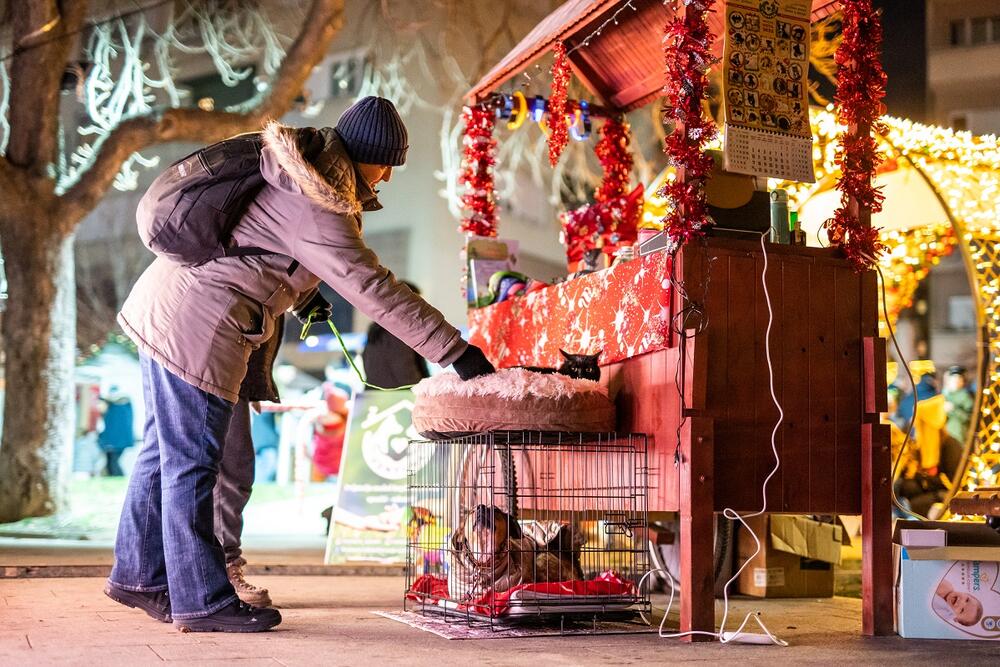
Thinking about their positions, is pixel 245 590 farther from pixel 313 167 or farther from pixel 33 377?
pixel 33 377

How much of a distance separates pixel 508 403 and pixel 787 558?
7.51 ft

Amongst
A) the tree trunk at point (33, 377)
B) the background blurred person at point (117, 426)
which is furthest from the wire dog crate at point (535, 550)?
the background blurred person at point (117, 426)

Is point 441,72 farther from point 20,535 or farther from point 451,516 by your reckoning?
point 451,516

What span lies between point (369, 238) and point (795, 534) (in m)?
14.9

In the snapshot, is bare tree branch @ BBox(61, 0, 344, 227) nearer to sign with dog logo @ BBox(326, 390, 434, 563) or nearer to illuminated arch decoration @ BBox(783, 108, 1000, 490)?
sign with dog logo @ BBox(326, 390, 434, 563)

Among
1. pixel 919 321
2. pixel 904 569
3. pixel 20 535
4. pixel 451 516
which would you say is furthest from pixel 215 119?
pixel 919 321

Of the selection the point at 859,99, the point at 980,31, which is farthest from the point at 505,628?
the point at 980,31

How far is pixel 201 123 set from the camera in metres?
9.35

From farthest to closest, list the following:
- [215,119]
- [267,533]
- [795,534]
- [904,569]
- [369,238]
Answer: [369,238] → [267,533] → [215,119] → [795,534] → [904,569]

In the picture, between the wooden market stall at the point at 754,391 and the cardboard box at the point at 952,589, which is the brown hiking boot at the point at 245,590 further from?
the cardboard box at the point at 952,589

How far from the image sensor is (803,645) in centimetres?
352

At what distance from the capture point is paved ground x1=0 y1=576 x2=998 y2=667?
2.93 meters

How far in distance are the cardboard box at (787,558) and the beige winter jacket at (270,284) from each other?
2500 mm

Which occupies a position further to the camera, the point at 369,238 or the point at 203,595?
the point at 369,238
